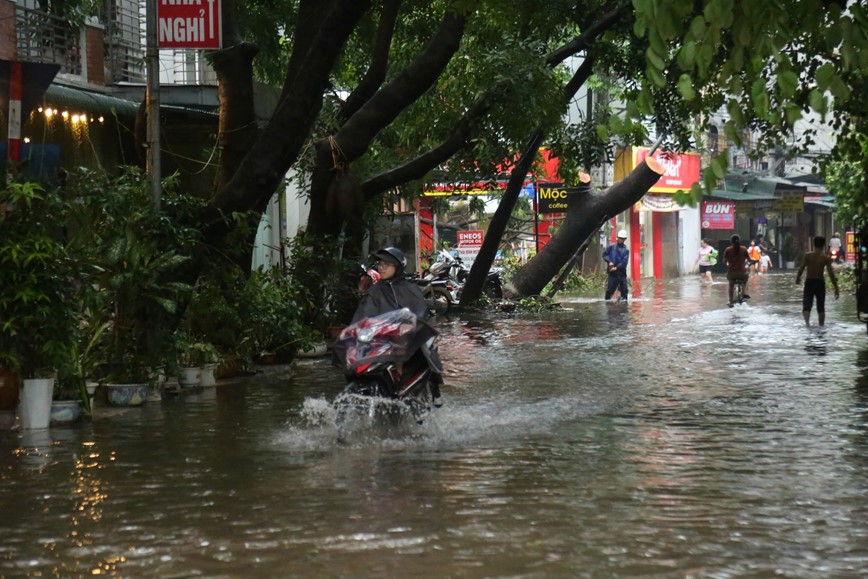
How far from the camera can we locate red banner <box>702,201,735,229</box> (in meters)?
60.3

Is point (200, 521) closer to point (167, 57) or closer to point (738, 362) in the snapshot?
point (738, 362)

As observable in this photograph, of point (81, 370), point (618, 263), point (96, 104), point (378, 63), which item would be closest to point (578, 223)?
point (618, 263)

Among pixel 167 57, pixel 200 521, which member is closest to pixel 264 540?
pixel 200 521

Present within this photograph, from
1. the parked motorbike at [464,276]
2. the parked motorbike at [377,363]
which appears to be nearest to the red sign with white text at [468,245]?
the parked motorbike at [464,276]

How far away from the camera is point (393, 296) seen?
10273 mm

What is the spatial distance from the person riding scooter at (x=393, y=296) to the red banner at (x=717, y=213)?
5168 centimetres

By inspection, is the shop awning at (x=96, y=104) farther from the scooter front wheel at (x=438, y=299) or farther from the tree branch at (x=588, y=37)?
the scooter front wheel at (x=438, y=299)

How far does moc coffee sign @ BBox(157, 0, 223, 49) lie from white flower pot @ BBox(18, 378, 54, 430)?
479cm

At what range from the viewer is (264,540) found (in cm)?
662

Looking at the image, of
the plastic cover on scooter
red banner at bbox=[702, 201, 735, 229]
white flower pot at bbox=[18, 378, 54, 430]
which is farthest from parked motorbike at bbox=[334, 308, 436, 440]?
red banner at bbox=[702, 201, 735, 229]

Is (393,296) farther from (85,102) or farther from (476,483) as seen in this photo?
(85,102)

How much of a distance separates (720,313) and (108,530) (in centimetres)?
Result: 2189

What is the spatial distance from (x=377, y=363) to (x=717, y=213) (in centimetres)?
5271

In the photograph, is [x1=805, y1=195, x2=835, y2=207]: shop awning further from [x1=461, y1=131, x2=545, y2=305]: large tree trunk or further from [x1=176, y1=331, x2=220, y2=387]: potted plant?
[x1=176, y1=331, x2=220, y2=387]: potted plant
